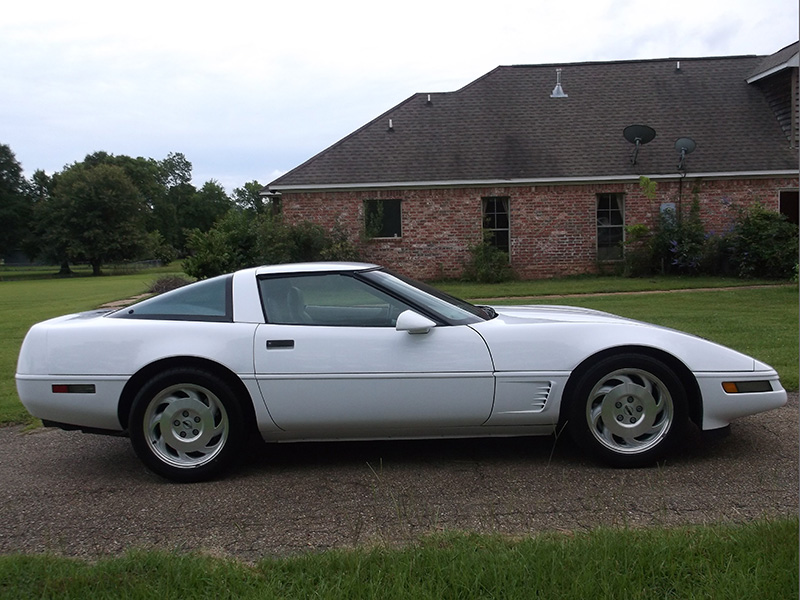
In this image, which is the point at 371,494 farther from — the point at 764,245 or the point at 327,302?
the point at 764,245

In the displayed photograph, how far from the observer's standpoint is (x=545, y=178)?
61.0ft

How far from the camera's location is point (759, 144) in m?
18.9

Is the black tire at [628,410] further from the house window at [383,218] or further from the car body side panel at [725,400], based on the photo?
the house window at [383,218]

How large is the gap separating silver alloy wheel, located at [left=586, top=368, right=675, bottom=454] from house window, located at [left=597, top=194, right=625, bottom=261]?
15.6 metres

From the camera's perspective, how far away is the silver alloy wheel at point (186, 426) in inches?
162

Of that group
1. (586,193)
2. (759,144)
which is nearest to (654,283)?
(586,193)

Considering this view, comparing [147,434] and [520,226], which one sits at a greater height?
[520,226]

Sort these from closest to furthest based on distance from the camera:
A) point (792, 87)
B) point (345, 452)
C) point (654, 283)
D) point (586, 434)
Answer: point (586, 434) → point (345, 452) → point (654, 283) → point (792, 87)

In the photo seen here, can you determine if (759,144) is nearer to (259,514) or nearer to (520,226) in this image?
(520,226)

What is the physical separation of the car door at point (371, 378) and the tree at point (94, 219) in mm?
56492

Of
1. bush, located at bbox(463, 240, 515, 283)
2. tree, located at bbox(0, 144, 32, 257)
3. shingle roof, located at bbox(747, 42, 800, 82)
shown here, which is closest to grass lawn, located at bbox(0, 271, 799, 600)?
bush, located at bbox(463, 240, 515, 283)

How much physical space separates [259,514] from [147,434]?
95 centimetres

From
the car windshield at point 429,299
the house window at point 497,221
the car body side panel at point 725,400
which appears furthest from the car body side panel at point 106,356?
the house window at point 497,221

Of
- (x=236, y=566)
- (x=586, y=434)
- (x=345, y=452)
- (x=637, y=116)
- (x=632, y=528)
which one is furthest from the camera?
(x=637, y=116)
